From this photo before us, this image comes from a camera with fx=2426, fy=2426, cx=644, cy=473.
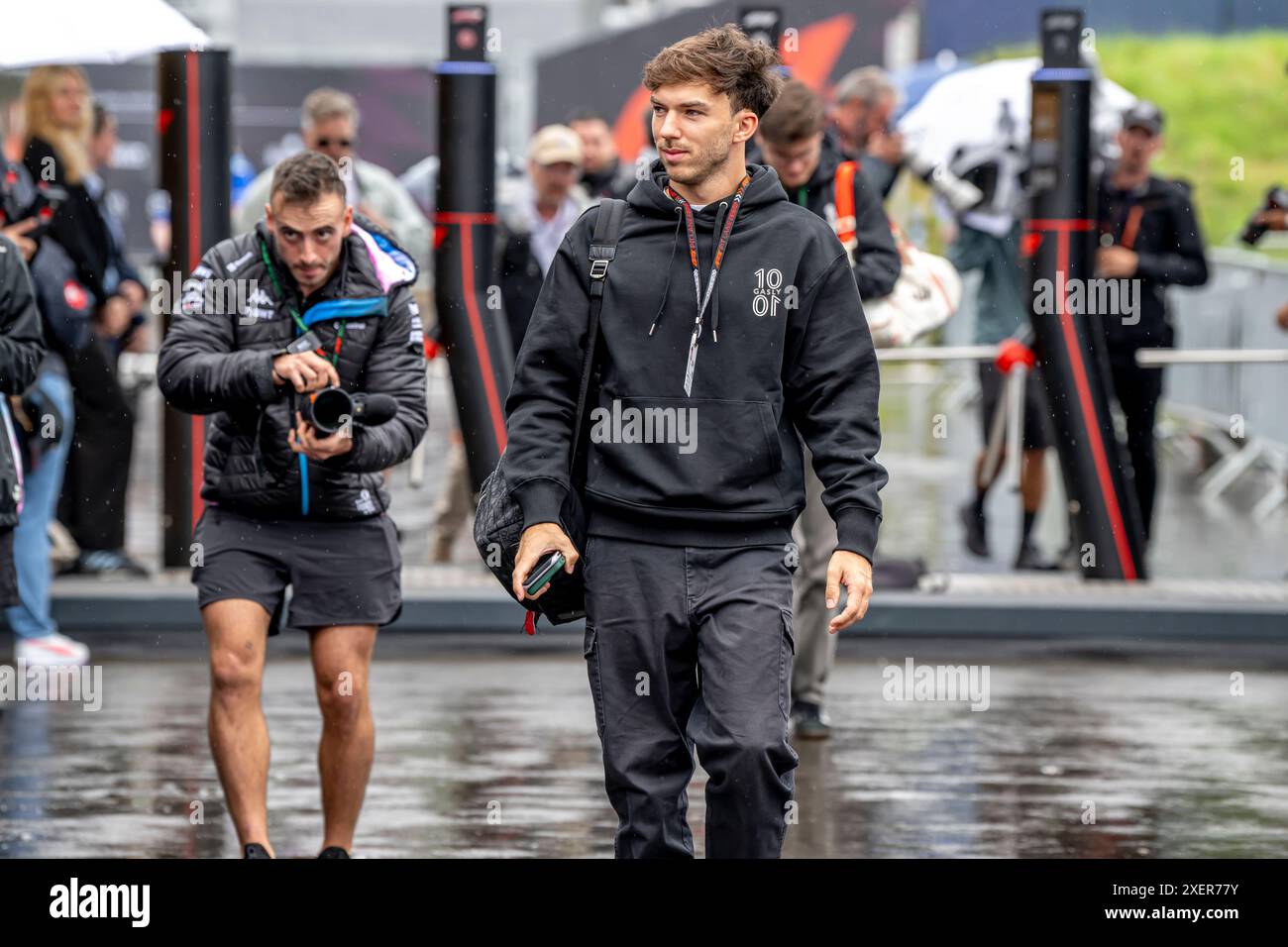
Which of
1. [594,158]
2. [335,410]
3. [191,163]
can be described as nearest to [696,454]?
[335,410]

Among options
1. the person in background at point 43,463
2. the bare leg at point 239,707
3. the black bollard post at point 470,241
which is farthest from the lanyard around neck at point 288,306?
the black bollard post at point 470,241

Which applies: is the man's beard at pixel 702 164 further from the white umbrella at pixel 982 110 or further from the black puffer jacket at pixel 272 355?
the white umbrella at pixel 982 110

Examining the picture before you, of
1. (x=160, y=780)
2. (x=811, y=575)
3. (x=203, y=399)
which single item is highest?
(x=203, y=399)

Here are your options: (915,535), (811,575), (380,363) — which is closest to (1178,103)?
(915,535)

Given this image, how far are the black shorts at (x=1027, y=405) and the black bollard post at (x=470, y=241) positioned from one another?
2.63 metres

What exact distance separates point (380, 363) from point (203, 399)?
0.51 m

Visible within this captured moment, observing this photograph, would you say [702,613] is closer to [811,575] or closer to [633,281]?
[633,281]

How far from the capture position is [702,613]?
505cm

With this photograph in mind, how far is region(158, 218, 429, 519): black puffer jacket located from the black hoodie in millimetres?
1262

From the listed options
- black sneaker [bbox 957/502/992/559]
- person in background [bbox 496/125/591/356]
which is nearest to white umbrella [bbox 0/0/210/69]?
person in background [bbox 496/125/591/356]

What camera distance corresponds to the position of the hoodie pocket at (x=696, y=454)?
5031 millimetres

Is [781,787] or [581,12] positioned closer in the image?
[781,787]

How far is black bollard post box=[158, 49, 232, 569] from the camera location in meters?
10.8
